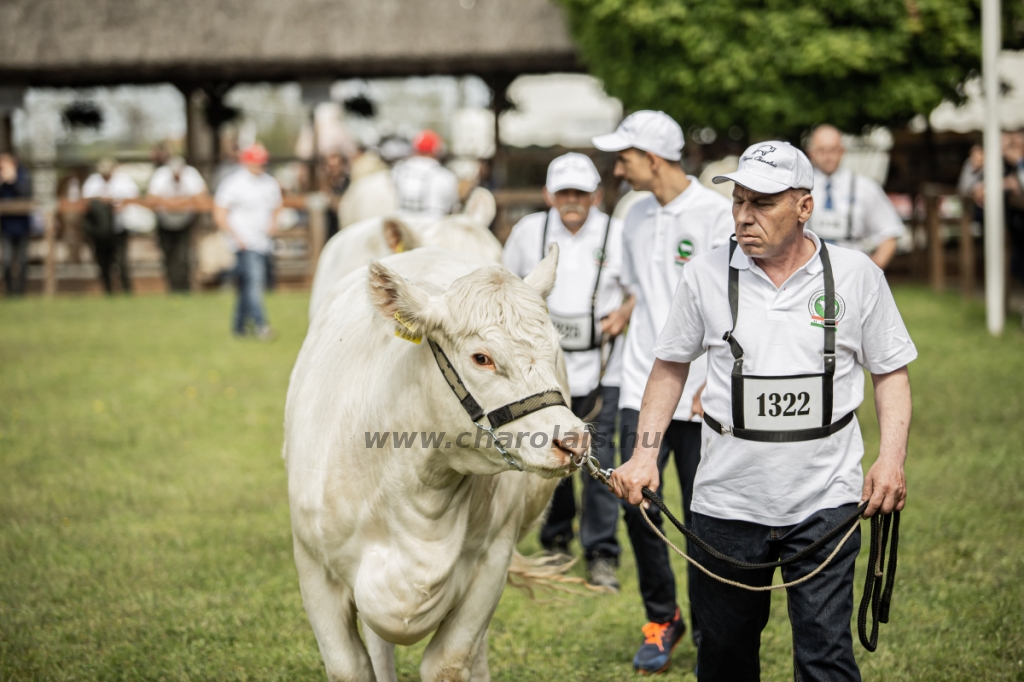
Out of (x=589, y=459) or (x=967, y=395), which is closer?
(x=589, y=459)

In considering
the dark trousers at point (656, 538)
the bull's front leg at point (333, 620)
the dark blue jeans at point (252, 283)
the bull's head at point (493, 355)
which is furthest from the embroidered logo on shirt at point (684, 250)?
the dark blue jeans at point (252, 283)

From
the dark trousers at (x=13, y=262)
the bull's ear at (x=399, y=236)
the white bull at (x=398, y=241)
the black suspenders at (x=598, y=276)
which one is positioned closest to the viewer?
the black suspenders at (x=598, y=276)

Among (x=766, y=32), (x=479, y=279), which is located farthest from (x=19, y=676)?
(x=766, y=32)

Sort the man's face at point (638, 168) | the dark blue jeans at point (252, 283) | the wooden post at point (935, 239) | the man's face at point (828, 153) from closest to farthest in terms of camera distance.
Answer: the man's face at point (638, 168) → the man's face at point (828, 153) → the dark blue jeans at point (252, 283) → the wooden post at point (935, 239)

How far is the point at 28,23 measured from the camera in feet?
73.3

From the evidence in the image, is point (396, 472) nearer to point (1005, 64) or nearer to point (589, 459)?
point (589, 459)

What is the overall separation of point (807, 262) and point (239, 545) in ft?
13.6

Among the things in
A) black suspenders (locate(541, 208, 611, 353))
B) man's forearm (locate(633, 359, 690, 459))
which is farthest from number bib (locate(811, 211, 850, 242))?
man's forearm (locate(633, 359, 690, 459))

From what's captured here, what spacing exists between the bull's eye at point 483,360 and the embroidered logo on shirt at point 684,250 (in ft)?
6.02

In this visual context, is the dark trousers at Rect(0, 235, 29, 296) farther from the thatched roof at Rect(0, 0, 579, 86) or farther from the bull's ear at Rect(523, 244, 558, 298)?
the bull's ear at Rect(523, 244, 558, 298)

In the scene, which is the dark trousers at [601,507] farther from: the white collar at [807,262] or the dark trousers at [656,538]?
the white collar at [807,262]

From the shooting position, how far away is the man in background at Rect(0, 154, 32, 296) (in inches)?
742

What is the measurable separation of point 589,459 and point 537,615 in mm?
2395

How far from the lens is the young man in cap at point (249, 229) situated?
13.6m
